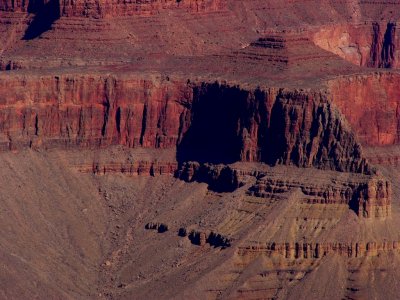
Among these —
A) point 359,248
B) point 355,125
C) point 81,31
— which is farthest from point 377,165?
point 81,31

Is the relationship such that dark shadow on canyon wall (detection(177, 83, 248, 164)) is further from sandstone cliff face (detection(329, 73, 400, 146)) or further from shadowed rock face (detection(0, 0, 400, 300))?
sandstone cliff face (detection(329, 73, 400, 146))

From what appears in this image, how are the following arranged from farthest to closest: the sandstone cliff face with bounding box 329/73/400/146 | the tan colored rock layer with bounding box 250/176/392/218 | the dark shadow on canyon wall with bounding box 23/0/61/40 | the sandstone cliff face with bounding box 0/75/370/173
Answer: the dark shadow on canyon wall with bounding box 23/0/61/40, the sandstone cliff face with bounding box 329/73/400/146, the sandstone cliff face with bounding box 0/75/370/173, the tan colored rock layer with bounding box 250/176/392/218

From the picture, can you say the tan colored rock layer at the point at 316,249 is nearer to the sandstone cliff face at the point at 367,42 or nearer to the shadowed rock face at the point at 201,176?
the shadowed rock face at the point at 201,176

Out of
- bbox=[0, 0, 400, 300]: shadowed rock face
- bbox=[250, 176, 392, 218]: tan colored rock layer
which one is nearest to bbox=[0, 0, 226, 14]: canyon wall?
bbox=[0, 0, 400, 300]: shadowed rock face

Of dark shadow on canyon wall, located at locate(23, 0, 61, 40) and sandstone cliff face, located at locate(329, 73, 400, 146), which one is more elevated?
dark shadow on canyon wall, located at locate(23, 0, 61, 40)

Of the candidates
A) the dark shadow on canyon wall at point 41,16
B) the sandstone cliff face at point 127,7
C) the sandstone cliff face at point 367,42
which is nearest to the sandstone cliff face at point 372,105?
the sandstone cliff face at point 127,7

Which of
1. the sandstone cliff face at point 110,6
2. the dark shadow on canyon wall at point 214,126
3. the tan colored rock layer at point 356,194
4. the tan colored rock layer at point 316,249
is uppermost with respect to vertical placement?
the sandstone cliff face at point 110,6

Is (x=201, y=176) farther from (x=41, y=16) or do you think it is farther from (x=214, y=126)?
(x=41, y=16)
